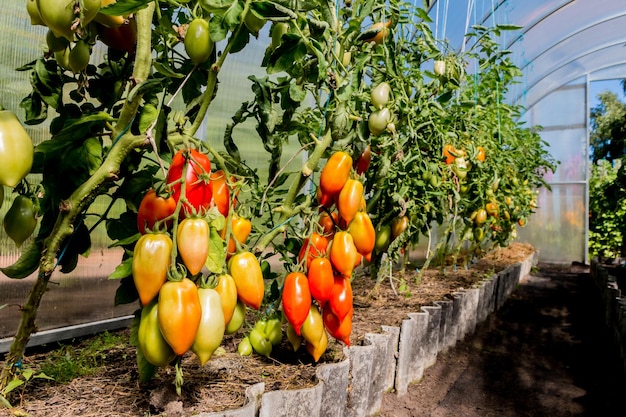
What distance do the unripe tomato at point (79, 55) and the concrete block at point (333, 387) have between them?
861mm

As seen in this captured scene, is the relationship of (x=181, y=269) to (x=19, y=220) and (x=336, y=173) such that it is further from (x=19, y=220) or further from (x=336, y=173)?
(x=336, y=173)

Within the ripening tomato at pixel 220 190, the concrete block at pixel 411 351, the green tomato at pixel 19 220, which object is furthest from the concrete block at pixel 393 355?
the green tomato at pixel 19 220

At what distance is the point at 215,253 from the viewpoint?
86cm

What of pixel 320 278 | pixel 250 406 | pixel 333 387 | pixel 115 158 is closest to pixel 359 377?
pixel 333 387

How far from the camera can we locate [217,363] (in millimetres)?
1272

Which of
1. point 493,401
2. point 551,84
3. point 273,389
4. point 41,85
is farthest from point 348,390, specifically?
point 551,84

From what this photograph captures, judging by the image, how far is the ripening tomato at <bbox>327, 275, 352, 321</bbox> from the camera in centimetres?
125

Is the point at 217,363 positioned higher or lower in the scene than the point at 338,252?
lower

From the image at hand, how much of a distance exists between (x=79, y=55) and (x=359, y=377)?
3.85 ft

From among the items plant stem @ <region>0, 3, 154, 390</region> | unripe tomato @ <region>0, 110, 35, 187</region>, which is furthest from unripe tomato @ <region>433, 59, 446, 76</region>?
unripe tomato @ <region>0, 110, 35, 187</region>

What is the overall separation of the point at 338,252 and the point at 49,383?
700mm

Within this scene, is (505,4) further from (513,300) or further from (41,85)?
(41,85)

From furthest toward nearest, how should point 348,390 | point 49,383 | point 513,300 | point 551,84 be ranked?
point 551,84 < point 513,300 < point 348,390 < point 49,383

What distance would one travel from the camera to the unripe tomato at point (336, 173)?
1240mm
